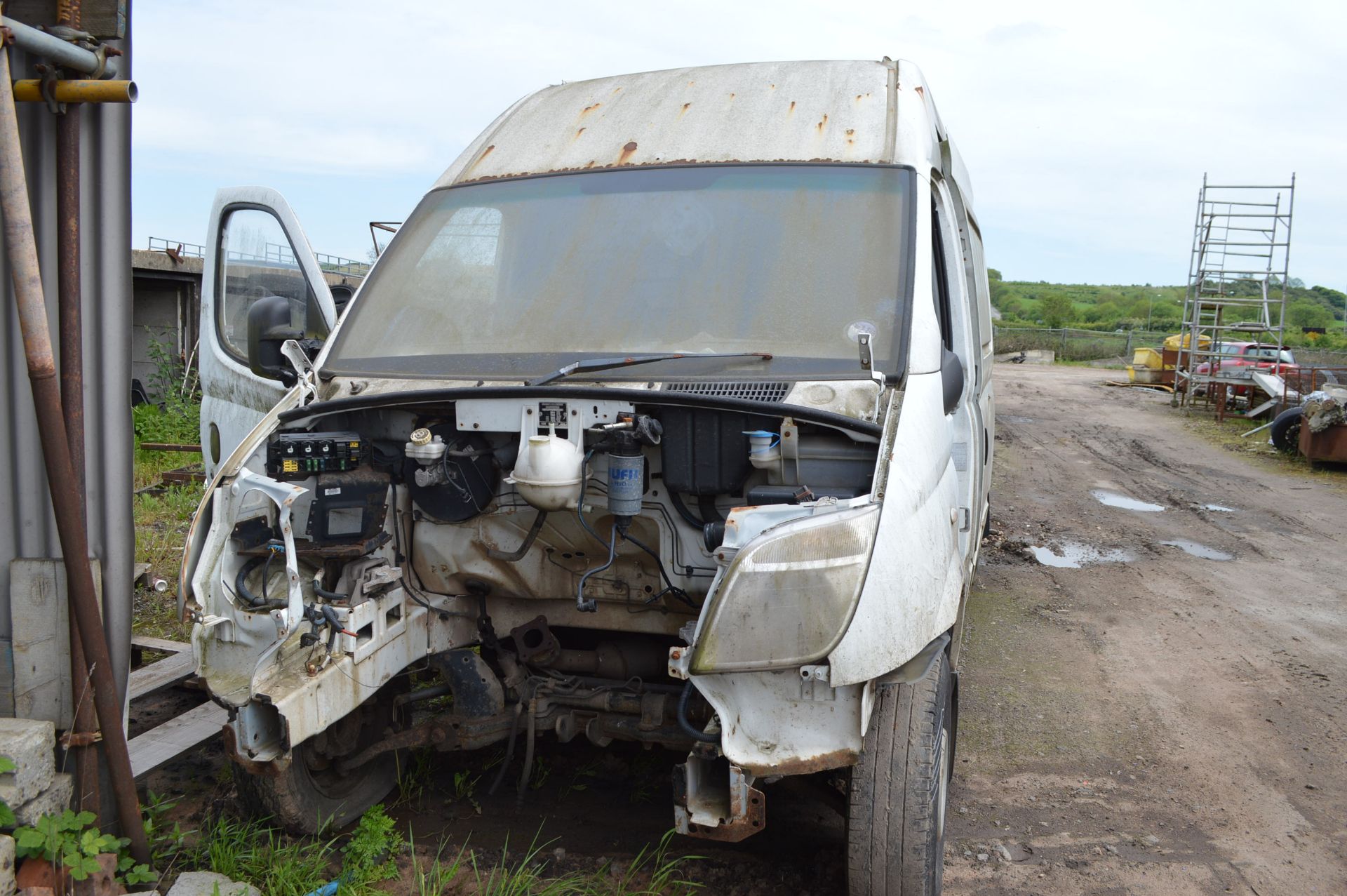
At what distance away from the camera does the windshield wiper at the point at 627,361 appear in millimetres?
3014

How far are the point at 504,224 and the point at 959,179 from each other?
2368mm

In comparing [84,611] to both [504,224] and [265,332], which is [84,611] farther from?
[504,224]

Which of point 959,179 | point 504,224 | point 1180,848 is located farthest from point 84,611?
point 959,179

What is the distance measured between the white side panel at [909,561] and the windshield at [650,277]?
10.3 inches

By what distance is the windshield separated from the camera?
318 centimetres

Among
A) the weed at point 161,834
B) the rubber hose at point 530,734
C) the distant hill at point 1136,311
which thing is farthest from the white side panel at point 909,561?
the distant hill at point 1136,311

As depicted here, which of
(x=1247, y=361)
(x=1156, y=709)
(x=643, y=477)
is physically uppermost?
(x=1247, y=361)

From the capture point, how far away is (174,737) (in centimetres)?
388

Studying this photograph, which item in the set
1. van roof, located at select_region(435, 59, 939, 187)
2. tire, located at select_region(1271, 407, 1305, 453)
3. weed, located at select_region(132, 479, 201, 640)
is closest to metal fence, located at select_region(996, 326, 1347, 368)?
tire, located at select_region(1271, 407, 1305, 453)

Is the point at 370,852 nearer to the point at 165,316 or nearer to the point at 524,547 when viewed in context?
the point at 524,547

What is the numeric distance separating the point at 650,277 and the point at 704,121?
802mm

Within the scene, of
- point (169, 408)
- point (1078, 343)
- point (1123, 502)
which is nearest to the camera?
point (1123, 502)

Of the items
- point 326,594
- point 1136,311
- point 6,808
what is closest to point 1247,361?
point 326,594

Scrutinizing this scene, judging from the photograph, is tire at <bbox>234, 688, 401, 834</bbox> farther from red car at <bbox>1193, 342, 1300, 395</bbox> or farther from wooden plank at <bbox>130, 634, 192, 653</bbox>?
red car at <bbox>1193, 342, 1300, 395</bbox>
